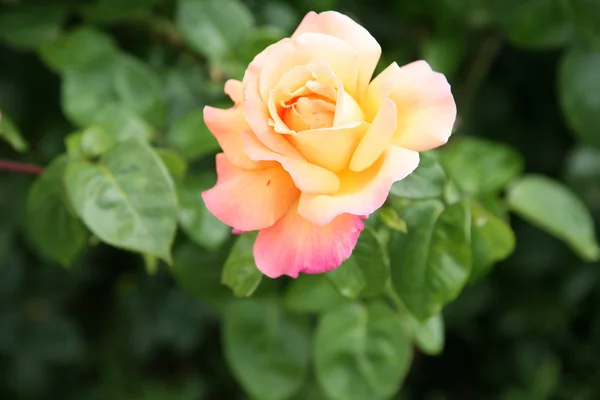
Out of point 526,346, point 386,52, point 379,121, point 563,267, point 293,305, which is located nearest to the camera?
point 379,121

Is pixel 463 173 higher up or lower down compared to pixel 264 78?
lower down

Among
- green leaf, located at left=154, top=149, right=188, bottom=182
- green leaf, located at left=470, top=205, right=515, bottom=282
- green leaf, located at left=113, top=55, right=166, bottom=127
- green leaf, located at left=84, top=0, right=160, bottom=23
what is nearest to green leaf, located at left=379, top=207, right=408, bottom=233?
green leaf, located at left=470, top=205, right=515, bottom=282

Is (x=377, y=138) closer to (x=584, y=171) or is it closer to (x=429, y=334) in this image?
(x=429, y=334)

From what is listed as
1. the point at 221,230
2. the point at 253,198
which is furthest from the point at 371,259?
the point at 221,230

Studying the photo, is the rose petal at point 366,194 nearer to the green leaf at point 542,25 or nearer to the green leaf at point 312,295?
the green leaf at point 312,295

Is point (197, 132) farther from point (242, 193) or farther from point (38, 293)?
point (38, 293)

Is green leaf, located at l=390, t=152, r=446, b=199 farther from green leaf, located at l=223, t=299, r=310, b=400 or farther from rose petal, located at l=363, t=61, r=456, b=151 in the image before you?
green leaf, located at l=223, t=299, r=310, b=400

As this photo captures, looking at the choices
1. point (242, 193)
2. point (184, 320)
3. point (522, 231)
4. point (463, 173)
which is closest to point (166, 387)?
point (184, 320)
